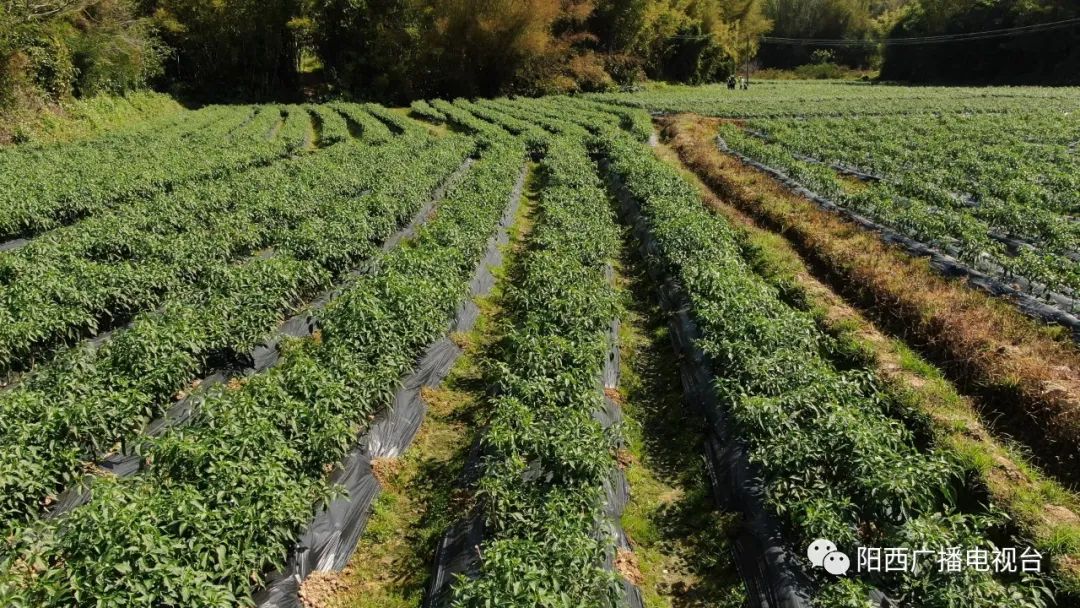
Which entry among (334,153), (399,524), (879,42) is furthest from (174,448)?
(879,42)

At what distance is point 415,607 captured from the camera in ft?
20.2

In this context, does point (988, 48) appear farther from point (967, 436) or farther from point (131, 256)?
point (131, 256)

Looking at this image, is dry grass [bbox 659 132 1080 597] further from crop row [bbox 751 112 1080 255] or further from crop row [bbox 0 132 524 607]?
crop row [bbox 0 132 524 607]

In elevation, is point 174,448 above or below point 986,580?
above

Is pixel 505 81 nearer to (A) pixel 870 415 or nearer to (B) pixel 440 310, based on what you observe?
(B) pixel 440 310

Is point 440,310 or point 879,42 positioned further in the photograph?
point 879,42

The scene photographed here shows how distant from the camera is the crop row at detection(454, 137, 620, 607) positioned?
500 cm

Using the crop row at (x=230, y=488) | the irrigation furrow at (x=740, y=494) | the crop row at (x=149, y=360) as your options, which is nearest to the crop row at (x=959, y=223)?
the irrigation furrow at (x=740, y=494)

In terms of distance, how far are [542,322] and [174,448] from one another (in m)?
5.49

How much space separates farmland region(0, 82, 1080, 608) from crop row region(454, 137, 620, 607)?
0.04m

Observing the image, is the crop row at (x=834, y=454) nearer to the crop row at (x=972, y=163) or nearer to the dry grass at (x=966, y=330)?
the dry grass at (x=966, y=330)

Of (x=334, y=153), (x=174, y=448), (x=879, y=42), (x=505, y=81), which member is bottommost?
(x=174, y=448)

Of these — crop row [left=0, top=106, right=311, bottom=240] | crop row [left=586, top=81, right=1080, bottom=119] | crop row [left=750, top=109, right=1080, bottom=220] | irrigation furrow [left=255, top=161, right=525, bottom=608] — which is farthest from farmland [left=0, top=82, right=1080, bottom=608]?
crop row [left=586, top=81, right=1080, bottom=119]

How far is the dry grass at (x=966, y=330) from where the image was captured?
27.9 ft
